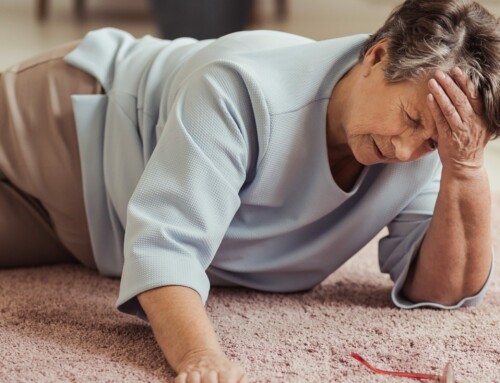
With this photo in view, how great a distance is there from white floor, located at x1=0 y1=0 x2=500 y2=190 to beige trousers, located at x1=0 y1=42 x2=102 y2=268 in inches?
102

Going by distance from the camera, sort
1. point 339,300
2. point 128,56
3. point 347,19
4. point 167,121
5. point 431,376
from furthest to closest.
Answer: point 347,19, point 128,56, point 339,300, point 167,121, point 431,376

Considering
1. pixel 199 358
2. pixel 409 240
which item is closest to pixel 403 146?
pixel 409 240

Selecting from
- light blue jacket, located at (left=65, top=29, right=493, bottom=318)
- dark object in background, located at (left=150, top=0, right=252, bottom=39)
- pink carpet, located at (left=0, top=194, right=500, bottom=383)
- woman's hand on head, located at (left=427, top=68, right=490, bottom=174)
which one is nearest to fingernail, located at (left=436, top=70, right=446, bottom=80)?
woman's hand on head, located at (left=427, top=68, right=490, bottom=174)

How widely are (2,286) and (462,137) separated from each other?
3.12ft

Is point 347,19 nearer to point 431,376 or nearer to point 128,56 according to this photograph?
point 128,56

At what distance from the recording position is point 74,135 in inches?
73.6

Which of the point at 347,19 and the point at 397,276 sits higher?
the point at 397,276

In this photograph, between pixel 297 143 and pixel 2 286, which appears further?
pixel 2 286

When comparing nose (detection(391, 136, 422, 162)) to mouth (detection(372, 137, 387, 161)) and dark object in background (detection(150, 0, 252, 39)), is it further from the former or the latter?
dark object in background (detection(150, 0, 252, 39))

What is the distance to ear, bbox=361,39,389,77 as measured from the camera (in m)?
1.51

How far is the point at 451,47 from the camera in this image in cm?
146

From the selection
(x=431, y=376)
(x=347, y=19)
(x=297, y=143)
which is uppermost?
(x=297, y=143)

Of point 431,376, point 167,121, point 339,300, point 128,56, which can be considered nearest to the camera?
point 431,376

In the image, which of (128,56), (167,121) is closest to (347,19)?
(128,56)
